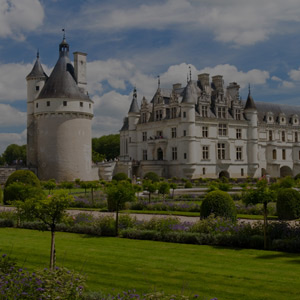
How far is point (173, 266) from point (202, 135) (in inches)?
1505

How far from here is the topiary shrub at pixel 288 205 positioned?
54.4 feet

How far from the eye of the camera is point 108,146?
265ft

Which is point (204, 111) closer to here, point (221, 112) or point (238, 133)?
point (221, 112)

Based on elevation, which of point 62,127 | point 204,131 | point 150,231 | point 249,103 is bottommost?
point 150,231

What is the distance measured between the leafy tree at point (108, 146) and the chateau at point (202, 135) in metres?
24.4

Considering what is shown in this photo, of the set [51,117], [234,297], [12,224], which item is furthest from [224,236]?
[51,117]

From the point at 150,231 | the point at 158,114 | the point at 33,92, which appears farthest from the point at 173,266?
the point at 158,114

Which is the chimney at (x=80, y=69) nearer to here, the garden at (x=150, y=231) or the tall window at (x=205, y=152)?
the tall window at (x=205, y=152)

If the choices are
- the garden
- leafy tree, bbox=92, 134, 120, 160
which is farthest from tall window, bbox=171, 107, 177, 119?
leafy tree, bbox=92, 134, 120, 160

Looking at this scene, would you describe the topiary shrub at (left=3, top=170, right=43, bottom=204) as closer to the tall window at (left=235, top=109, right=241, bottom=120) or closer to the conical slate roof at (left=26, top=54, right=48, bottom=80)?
Result: the conical slate roof at (left=26, top=54, right=48, bottom=80)

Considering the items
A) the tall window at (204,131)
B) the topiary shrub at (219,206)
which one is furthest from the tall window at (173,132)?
the topiary shrub at (219,206)

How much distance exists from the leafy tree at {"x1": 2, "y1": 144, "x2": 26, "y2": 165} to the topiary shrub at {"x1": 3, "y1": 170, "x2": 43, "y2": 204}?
208 ft

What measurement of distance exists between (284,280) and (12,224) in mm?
10993

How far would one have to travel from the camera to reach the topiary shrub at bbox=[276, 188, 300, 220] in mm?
16578
